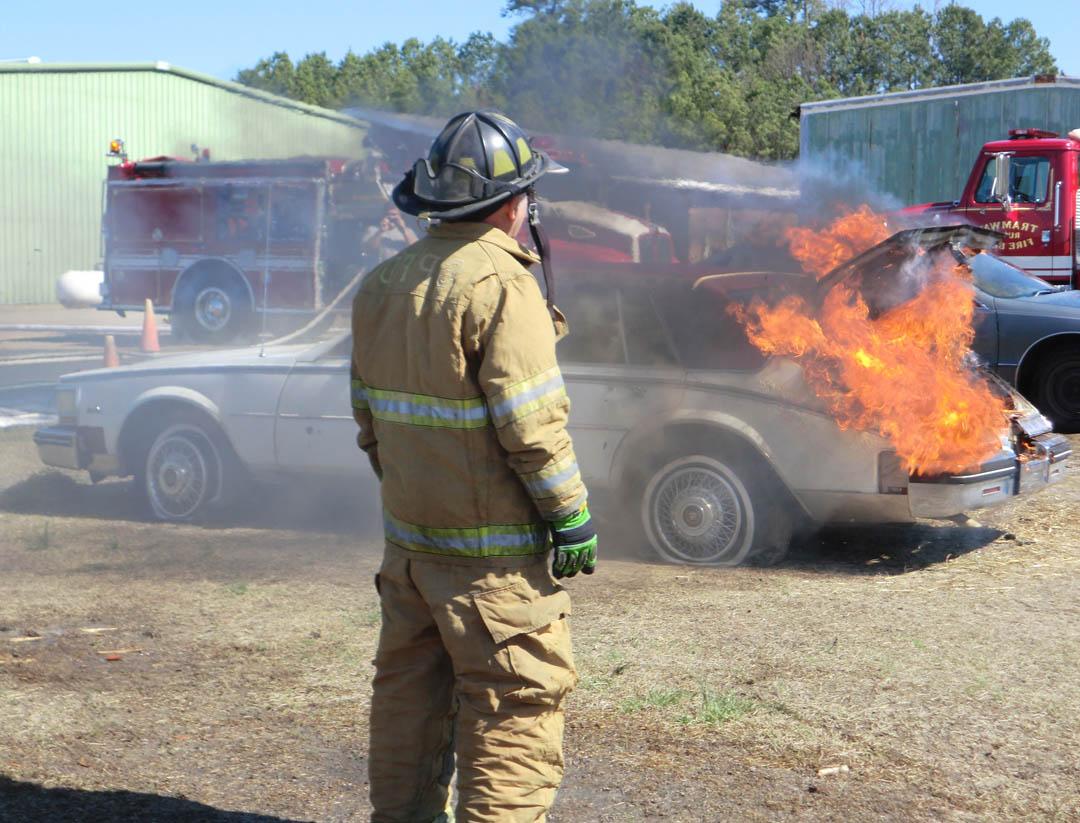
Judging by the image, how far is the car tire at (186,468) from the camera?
24.7ft

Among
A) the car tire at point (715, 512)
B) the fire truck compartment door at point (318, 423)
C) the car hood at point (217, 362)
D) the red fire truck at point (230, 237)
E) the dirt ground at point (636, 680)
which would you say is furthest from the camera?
the red fire truck at point (230, 237)

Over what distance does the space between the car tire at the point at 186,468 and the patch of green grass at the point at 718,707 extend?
155 inches

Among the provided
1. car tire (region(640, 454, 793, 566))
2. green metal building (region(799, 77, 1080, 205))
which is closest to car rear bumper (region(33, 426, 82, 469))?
car tire (region(640, 454, 793, 566))

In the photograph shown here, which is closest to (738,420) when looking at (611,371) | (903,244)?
(611,371)

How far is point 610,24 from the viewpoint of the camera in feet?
34.1

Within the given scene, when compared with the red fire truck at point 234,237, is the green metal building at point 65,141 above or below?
above

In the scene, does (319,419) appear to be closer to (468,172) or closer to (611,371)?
(611,371)

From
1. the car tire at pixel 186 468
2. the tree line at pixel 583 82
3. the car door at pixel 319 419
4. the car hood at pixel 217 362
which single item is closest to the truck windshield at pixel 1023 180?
the tree line at pixel 583 82

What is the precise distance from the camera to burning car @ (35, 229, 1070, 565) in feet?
19.8

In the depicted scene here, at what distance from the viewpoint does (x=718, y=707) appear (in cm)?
434

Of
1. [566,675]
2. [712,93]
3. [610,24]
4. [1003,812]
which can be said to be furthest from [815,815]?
[712,93]

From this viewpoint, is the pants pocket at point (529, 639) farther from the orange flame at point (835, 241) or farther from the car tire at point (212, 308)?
the car tire at point (212, 308)

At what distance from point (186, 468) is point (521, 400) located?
520cm

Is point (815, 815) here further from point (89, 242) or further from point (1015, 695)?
point (89, 242)
